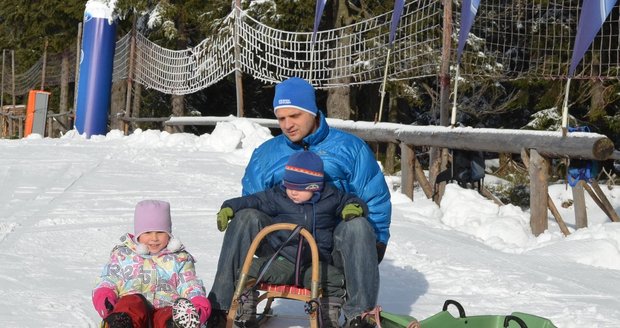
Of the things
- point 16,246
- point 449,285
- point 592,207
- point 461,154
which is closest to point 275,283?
point 449,285

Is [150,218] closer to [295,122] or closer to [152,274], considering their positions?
[152,274]

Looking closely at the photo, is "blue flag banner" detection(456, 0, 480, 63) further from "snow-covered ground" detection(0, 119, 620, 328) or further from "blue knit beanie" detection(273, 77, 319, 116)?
"blue knit beanie" detection(273, 77, 319, 116)

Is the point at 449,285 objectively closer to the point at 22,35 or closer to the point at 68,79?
the point at 68,79

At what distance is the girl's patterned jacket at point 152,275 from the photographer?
3846mm

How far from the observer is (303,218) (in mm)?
4074

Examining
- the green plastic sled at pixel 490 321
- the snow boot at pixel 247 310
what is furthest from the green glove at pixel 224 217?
the green plastic sled at pixel 490 321

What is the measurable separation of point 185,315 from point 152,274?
39 centimetres

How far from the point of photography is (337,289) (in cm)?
411

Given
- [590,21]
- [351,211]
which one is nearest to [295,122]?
[351,211]

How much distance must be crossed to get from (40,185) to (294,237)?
6.05m

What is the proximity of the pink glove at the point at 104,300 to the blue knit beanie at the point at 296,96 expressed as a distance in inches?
47.5

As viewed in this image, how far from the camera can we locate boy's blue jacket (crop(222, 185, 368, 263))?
4078 mm

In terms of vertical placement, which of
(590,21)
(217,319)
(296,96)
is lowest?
(217,319)

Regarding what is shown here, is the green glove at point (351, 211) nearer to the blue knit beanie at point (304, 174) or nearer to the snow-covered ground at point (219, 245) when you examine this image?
the blue knit beanie at point (304, 174)
